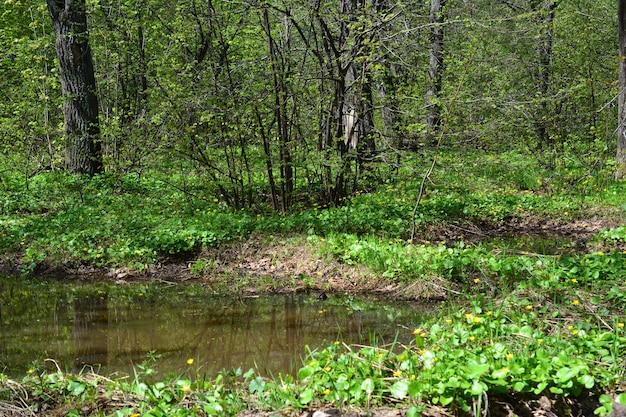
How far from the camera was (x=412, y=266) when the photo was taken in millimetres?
6371

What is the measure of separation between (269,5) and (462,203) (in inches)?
175

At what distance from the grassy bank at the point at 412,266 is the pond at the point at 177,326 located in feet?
1.09

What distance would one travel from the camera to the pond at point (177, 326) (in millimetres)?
4688

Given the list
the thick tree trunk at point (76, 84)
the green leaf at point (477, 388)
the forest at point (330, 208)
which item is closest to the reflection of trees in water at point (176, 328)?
the forest at point (330, 208)

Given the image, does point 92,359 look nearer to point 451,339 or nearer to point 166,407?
point 166,407

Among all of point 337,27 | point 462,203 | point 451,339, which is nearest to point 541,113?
point 462,203

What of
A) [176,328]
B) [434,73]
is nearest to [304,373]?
[176,328]

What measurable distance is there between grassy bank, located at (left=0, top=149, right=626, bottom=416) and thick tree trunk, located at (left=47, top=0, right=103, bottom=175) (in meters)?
0.70

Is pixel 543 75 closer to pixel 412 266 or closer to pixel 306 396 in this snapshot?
pixel 412 266

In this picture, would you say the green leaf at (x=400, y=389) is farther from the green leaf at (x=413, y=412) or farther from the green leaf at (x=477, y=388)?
the green leaf at (x=477, y=388)

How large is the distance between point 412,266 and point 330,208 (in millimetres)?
2961

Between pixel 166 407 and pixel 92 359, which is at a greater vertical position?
pixel 166 407

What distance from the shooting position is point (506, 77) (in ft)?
45.1

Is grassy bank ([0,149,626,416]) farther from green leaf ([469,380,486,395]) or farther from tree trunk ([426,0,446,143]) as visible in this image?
tree trunk ([426,0,446,143])
